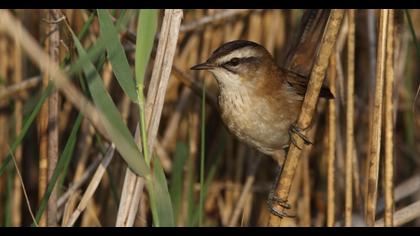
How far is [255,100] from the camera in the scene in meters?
2.31

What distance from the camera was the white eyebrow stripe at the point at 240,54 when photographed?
221cm

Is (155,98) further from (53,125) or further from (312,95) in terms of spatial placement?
(53,125)

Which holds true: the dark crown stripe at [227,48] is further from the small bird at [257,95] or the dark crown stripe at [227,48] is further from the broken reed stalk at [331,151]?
Result: the broken reed stalk at [331,151]

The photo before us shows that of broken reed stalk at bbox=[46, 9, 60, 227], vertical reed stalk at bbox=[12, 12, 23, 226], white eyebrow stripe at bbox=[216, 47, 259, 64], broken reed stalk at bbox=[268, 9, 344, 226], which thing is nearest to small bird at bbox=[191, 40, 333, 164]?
white eyebrow stripe at bbox=[216, 47, 259, 64]

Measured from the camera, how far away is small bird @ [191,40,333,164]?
2301 mm

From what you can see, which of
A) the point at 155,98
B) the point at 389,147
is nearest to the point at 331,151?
the point at 389,147

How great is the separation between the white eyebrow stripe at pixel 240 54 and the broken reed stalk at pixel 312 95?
40cm

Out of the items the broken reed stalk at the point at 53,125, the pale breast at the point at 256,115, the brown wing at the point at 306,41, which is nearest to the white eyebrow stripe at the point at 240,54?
the pale breast at the point at 256,115

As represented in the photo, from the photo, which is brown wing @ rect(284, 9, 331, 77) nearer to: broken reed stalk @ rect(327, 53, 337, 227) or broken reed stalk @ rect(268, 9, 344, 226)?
broken reed stalk @ rect(327, 53, 337, 227)

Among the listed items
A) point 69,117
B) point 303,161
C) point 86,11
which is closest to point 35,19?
point 69,117

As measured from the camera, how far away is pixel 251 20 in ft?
9.45

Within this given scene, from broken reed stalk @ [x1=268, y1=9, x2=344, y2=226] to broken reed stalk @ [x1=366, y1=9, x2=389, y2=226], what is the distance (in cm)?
19

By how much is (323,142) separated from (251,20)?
0.64 m
